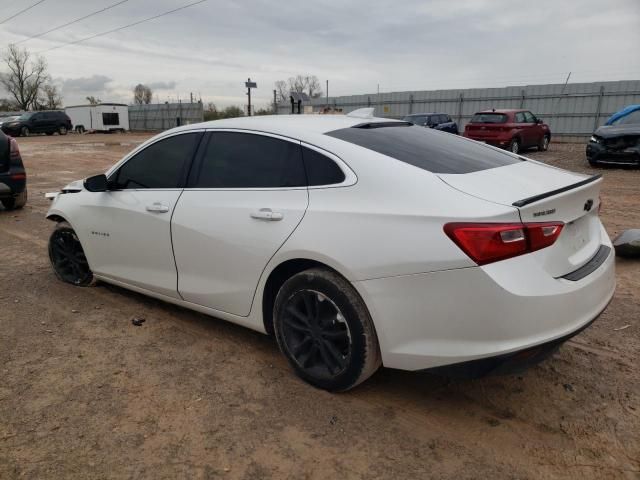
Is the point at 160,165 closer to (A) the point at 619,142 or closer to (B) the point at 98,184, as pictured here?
(B) the point at 98,184

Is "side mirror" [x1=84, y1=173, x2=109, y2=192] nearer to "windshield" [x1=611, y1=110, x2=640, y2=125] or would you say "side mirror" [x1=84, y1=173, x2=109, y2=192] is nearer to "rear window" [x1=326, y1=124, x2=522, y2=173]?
"rear window" [x1=326, y1=124, x2=522, y2=173]

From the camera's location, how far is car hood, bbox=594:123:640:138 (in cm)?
1262

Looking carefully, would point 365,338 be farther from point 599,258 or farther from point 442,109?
point 442,109

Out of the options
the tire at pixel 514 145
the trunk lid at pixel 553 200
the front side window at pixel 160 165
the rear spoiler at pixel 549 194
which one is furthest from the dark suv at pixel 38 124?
the rear spoiler at pixel 549 194

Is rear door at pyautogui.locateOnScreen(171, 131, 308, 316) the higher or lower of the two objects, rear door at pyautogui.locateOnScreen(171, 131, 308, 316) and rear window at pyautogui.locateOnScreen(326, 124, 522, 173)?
the lower

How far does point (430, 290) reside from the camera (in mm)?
2430

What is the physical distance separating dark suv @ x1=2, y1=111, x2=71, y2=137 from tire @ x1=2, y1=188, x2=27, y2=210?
30.4m

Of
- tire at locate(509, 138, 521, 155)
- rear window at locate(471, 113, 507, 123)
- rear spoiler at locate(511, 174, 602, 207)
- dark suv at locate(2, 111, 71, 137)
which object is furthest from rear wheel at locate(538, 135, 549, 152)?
dark suv at locate(2, 111, 71, 137)

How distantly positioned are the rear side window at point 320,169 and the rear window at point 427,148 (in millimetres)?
194

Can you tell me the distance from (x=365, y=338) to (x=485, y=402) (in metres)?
0.84

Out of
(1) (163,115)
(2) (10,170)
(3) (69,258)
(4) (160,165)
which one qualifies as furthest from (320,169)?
(1) (163,115)

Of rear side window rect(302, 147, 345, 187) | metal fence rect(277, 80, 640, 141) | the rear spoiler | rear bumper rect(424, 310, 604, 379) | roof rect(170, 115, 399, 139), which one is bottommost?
rear bumper rect(424, 310, 604, 379)

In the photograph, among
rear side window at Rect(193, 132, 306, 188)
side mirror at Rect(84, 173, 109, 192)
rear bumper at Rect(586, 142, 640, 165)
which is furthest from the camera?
rear bumper at Rect(586, 142, 640, 165)

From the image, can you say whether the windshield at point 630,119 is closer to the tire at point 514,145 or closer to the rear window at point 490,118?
the tire at point 514,145
